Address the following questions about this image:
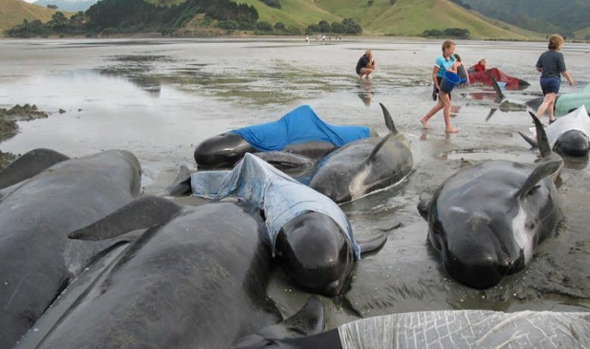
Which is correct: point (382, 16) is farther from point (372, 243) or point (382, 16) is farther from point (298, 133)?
point (372, 243)

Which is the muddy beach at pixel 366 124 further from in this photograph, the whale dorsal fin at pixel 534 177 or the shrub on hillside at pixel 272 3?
the shrub on hillside at pixel 272 3

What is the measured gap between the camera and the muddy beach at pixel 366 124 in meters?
4.36

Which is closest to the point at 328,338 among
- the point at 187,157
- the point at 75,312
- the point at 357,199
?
the point at 75,312

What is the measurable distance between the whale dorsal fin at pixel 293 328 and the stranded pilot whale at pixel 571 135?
6869 millimetres

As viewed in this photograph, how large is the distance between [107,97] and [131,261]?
1368 cm

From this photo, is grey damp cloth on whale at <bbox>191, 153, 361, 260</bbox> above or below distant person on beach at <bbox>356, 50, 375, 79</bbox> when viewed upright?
above

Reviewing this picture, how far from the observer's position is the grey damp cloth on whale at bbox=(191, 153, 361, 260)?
461 centimetres

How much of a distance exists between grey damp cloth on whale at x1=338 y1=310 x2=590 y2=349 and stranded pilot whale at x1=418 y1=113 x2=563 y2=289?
57.7 inches

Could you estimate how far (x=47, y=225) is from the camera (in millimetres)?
4254

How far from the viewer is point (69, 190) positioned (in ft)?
16.3

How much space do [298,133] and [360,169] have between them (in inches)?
85.1

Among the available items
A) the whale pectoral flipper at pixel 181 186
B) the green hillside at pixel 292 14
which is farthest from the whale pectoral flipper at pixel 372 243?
the green hillside at pixel 292 14

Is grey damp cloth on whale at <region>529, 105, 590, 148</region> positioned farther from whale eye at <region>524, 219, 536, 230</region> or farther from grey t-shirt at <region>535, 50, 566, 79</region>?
whale eye at <region>524, 219, 536, 230</region>

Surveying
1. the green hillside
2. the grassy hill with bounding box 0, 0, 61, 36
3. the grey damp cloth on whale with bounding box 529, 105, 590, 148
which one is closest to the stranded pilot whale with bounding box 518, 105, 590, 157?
the grey damp cloth on whale with bounding box 529, 105, 590, 148
